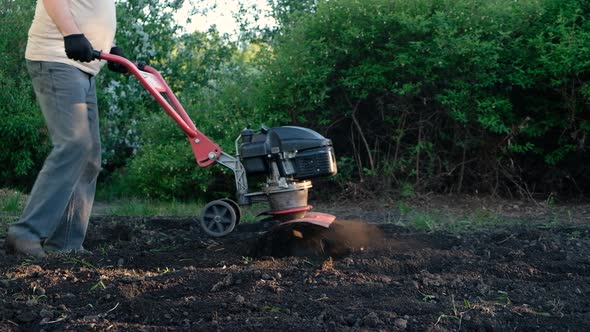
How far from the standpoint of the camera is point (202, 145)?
5.16 m

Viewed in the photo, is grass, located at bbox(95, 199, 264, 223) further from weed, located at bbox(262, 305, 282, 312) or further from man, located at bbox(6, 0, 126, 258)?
weed, located at bbox(262, 305, 282, 312)

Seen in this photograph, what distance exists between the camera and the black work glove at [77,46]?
182 inches

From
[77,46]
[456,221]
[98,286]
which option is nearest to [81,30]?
[77,46]

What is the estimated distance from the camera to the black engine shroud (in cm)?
488

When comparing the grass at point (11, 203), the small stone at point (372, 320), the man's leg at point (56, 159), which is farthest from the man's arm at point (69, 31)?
the grass at point (11, 203)

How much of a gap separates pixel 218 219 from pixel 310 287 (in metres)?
1.59

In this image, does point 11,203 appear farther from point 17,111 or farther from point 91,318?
point 91,318

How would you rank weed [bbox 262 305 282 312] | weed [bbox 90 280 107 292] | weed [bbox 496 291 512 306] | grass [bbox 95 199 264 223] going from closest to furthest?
weed [bbox 262 305 282 312] < weed [bbox 496 291 512 306] < weed [bbox 90 280 107 292] < grass [bbox 95 199 264 223]

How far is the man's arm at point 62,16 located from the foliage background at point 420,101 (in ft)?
11.1

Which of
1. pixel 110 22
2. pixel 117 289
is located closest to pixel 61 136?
pixel 110 22

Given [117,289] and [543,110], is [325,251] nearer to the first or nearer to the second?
[117,289]

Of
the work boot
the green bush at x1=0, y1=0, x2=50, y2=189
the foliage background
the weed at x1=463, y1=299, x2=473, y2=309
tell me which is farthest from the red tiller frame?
the green bush at x1=0, y1=0, x2=50, y2=189

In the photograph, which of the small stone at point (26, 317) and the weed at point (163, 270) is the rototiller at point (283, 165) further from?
the small stone at point (26, 317)

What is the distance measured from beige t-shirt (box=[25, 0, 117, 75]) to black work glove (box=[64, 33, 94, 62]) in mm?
256
